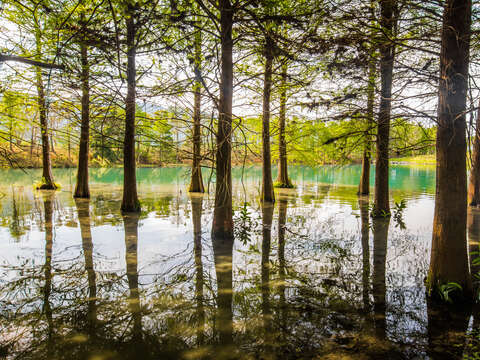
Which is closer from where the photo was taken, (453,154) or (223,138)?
(453,154)

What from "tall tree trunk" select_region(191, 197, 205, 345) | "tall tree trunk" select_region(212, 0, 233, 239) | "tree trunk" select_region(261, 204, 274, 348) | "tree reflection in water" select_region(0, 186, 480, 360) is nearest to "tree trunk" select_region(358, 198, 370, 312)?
"tree reflection in water" select_region(0, 186, 480, 360)

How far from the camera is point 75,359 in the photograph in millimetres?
3168

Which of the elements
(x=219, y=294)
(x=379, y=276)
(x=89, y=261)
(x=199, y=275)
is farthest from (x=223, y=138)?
(x=379, y=276)

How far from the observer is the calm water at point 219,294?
343 cm

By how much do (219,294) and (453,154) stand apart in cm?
423

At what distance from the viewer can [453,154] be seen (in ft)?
13.8

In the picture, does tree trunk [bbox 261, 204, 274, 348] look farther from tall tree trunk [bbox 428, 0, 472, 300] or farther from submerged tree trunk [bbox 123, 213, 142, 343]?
tall tree trunk [bbox 428, 0, 472, 300]

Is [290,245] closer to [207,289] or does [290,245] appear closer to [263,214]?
[207,289]

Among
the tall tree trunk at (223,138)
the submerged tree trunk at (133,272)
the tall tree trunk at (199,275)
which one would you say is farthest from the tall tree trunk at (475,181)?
the submerged tree trunk at (133,272)

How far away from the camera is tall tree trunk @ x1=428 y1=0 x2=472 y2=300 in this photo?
416cm

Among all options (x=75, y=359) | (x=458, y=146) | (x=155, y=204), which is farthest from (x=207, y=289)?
(x=155, y=204)

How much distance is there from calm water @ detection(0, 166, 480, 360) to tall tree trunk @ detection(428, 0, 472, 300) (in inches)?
27.0

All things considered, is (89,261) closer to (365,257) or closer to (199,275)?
(199,275)

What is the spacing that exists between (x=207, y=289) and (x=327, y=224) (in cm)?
608
